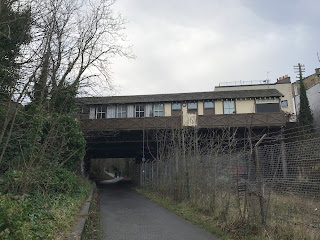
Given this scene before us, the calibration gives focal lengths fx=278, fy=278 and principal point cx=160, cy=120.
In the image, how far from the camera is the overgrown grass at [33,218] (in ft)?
12.4

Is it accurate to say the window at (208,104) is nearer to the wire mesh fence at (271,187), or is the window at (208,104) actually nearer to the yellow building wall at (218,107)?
the yellow building wall at (218,107)

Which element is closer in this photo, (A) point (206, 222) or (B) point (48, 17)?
(A) point (206, 222)

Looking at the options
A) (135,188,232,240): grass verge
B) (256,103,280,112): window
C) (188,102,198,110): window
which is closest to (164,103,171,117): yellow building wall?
(188,102,198,110): window

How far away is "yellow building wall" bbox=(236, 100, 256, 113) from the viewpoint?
1034 inches

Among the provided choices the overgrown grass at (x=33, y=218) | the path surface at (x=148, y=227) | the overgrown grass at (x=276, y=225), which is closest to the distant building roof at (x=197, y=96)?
the path surface at (x=148, y=227)

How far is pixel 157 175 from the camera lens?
16297 millimetres

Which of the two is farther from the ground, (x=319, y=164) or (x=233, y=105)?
(x=233, y=105)

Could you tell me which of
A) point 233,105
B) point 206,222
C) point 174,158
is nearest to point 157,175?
point 174,158

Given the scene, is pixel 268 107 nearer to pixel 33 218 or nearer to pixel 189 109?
pixel 189 109

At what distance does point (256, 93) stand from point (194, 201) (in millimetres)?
19357

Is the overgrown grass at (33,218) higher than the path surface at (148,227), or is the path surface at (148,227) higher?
the overgrown grass at (33,218)

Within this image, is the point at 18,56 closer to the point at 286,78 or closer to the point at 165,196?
the point at 165,196

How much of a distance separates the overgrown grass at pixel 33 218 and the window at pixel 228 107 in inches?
785

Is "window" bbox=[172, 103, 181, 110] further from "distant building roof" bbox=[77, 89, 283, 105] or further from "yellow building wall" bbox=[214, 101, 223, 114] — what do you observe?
"yellow building wall" bbox=[214, 101, 223, 114]
